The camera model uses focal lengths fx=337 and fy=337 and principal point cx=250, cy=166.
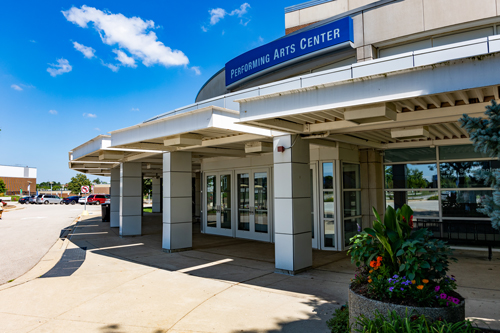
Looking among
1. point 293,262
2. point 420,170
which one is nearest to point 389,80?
point 293,262

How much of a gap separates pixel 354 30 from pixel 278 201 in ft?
25.3

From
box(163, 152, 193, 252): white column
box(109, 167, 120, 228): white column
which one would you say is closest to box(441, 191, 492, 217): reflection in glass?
box(163, 152, 193, 252): white column

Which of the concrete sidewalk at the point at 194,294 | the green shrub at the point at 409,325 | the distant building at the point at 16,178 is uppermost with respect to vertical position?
the distant building at the point at 16,178

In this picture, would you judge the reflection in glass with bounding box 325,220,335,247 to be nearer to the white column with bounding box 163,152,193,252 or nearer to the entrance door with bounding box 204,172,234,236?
the entrance door with bounding box 204,172,234,236

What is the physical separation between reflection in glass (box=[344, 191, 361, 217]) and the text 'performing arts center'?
0.04 m

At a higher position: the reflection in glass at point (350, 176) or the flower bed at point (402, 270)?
the reflection in glass at point (350, 176)

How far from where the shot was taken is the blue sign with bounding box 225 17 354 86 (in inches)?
482

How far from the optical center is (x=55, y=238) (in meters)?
15.6

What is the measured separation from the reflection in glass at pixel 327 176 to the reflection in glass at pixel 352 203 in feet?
2.12

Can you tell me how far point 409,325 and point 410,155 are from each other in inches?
362

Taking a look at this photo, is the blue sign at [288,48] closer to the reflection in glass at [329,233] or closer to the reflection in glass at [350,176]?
the reflection in glass at [350,176]

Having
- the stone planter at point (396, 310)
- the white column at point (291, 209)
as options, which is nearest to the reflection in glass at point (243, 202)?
the white column at point (291, 209)

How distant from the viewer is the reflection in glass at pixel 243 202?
1366cm

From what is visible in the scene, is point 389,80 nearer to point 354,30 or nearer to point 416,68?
point 416,68
